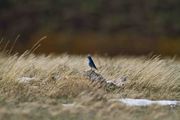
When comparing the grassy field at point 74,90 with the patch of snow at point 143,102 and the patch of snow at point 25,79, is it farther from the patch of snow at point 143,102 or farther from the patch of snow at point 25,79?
the patch of snow at point 143,102

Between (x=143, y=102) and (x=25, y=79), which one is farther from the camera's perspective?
(x=25, y=79)

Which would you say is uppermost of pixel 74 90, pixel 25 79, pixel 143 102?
pixel 25 79

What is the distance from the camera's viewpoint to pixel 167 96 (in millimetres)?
9602

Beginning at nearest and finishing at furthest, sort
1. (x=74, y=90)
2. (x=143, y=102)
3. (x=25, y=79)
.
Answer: (x=143, y=102) < (x=74, y=90) < (x=25, y=79)

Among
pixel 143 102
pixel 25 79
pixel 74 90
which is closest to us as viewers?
pixel 143 102

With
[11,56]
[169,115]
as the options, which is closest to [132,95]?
[169,115]

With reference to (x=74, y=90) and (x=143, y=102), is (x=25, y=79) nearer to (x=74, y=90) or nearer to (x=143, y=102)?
(x=74, y=90)

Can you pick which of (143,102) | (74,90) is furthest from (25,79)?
(143,102)

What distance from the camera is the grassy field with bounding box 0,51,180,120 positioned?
24.2ft

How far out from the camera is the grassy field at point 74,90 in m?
7.39

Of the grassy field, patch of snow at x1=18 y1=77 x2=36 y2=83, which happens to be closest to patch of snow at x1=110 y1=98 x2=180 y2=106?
the grassy field

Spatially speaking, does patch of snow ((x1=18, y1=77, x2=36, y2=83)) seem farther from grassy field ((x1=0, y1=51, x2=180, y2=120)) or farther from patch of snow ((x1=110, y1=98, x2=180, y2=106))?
patch of snow ((x1=110, y1=98, x2=180, y2=106))

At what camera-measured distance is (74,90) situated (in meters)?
8.97

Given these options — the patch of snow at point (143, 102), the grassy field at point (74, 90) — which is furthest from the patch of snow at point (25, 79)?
the patch of snow at point (143, 102)
